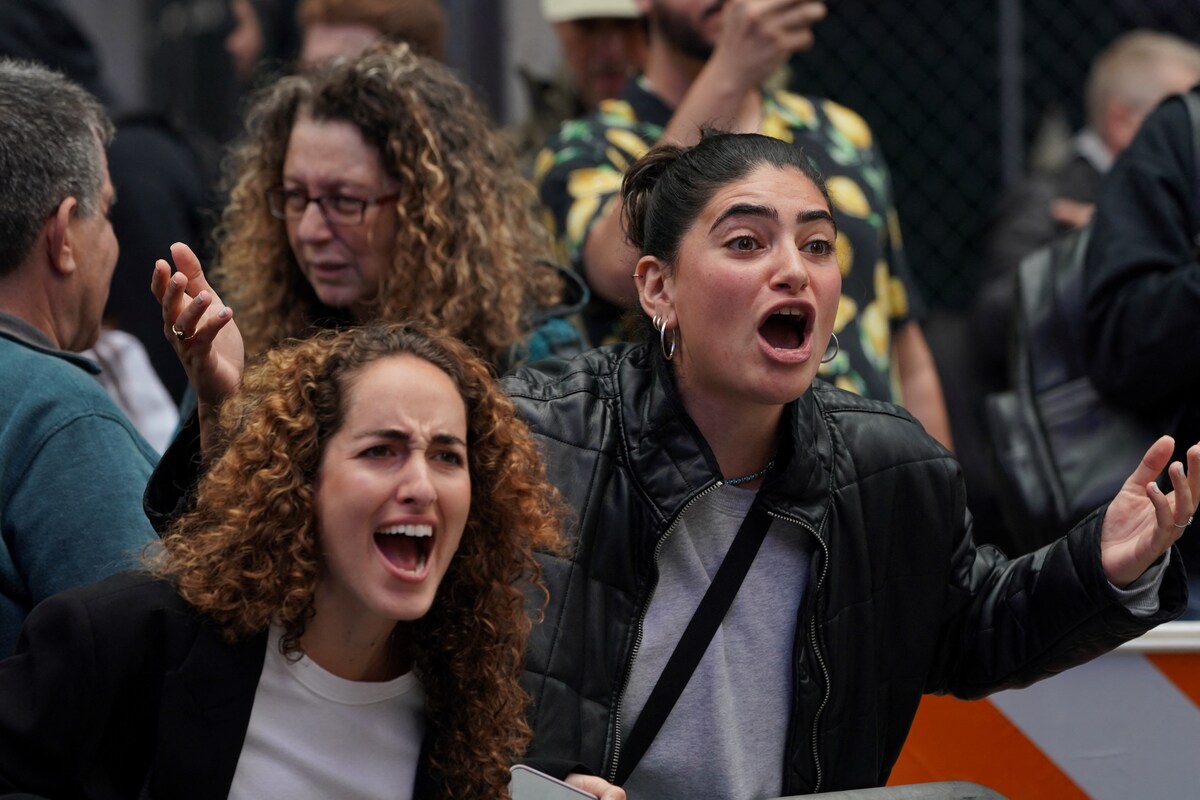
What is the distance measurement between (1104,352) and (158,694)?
2.21 meters

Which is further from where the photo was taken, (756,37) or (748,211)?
(756,37)

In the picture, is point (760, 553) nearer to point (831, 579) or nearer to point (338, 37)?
point (831, 579)

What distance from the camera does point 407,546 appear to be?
254 cm

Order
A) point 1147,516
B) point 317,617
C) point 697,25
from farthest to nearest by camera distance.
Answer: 1. point 697,25
2. point 1147,516
3. point 317,617

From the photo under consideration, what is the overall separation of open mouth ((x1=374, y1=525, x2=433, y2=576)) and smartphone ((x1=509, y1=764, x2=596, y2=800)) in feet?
1.02

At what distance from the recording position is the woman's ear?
3004 millimetres

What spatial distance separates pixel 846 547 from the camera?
292 centimetres

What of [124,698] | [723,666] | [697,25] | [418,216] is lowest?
[723,666]

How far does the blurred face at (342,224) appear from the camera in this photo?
3588 mm

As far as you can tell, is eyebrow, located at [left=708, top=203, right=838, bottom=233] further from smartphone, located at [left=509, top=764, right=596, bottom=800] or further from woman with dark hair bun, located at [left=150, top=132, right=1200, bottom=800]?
smartphone, located at [left=509, top=764, right=596, bottom=800]

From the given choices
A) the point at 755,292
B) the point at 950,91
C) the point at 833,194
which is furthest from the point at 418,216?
the point at 950,91

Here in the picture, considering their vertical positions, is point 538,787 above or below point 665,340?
below

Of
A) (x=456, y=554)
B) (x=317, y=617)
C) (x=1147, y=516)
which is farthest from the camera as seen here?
(x=1147, y=516)

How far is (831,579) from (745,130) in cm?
140
